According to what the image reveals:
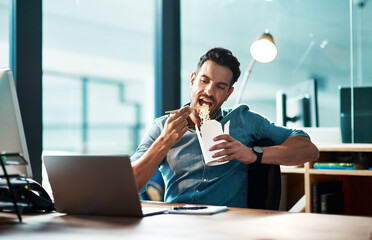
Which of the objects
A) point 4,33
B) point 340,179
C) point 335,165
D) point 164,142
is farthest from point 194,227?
point 340,179

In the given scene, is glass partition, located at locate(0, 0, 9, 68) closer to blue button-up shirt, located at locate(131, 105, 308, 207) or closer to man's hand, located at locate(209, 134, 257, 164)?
blue button-up shirt, located at locate(131, 105, 308, 207)

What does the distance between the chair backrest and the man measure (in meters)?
0.04

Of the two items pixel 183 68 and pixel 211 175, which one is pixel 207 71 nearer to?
pixel 211 175

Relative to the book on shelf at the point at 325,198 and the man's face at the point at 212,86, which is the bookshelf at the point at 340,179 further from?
the man's face at the point at 212,86

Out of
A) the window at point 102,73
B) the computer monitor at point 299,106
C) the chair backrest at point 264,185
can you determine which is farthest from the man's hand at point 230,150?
the window at point 102,73

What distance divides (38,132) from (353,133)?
2094 mm

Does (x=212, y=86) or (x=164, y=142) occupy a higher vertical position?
(x=212, y=86)

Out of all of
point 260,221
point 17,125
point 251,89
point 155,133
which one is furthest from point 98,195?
point 251,89

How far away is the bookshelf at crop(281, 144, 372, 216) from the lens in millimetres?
2611

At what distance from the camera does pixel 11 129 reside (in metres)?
1.23

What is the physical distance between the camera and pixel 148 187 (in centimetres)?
202

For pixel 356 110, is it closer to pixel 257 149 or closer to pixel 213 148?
pixel 257 149

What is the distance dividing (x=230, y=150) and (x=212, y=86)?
18.3 inches

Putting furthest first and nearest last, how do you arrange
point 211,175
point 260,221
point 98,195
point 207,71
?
point 207,71, point 211,175, point 98,195, point 260,221
